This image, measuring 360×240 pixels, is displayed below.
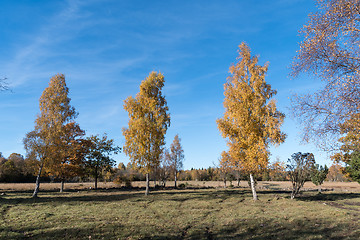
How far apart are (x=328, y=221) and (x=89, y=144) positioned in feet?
133

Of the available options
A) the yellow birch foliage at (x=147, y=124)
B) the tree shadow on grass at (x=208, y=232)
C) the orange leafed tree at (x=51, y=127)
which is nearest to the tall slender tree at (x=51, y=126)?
the orange leafed tree at (x=51, y=127)

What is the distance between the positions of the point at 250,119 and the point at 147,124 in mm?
14000

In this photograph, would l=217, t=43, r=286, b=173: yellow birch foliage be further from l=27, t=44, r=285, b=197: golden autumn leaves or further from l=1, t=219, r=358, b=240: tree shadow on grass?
l=1, t=219, r=358, b=240: tree shadow on grass

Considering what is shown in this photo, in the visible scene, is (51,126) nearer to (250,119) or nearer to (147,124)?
(147,124)

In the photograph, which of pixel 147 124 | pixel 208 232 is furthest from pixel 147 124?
pixel 208 232

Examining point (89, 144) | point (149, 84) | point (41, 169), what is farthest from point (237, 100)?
point (89, 144)

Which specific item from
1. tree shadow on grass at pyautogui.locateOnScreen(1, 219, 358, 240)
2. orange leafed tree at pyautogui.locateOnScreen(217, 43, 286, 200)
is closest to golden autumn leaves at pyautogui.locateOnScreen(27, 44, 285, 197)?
orange leafed tree at pyautogui.locateOnScreen(217, 43, 286, 200)

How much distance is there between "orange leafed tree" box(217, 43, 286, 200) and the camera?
23141mm

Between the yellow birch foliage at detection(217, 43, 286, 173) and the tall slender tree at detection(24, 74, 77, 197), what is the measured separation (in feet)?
71.3

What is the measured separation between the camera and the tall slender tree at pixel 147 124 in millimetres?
30375

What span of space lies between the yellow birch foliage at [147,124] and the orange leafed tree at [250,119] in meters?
10.1

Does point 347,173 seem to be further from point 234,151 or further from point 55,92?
point 55,92

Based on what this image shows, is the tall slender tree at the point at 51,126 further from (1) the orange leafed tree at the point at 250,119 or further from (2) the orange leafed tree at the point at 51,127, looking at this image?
(1) the orange leafed tree at the point at 250,119

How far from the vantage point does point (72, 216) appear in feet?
48.9
